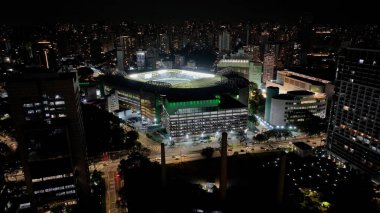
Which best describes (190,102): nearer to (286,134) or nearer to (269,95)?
(286,134)

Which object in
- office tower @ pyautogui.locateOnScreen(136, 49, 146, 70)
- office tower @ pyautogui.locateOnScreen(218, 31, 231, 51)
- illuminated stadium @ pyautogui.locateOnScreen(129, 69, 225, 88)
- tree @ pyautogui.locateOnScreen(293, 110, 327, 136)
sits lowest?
tree @ pyautogui.locateOnScreen(293, 110, 327, 136)

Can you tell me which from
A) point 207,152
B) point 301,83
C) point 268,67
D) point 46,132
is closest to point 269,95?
point 301,83

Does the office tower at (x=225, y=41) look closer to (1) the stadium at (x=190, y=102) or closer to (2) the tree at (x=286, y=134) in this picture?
(1) the stadium at (x=190, y=102)

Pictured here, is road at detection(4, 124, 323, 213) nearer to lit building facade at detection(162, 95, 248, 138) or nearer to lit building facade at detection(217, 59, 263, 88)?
lit building facade at detection(162, 95, 248, 138)

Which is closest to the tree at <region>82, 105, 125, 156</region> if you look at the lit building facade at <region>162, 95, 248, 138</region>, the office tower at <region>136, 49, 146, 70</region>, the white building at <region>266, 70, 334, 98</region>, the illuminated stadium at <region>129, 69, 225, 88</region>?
the lit building facade at <region>162, 95, 248, 138</region>

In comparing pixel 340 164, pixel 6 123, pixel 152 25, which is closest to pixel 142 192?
pixel 340 164

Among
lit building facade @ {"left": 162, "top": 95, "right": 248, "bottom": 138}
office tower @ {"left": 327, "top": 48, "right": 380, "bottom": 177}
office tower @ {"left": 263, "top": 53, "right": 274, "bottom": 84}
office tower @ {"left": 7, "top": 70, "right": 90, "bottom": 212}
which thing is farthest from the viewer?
office tower @ {"left": 263, "top": 53, "right": 274, "bottom": 84}

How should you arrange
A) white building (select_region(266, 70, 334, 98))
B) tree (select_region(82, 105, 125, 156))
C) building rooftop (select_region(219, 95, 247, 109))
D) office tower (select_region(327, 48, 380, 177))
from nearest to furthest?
office tower (select_region(327, 48, 380, 177)) < tree (select_region(82, 105, 125, 156)) < building rooftop (select_region(219, 95, 247, 109)) < white building (select_region(266, 70, 334, 98))
